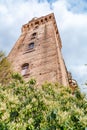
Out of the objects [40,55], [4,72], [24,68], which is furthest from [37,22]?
[4,72]

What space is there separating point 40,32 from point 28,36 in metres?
1.72

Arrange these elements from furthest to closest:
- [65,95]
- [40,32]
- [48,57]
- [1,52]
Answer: [40,32] → [48,57] → [1,52] → [65,95]

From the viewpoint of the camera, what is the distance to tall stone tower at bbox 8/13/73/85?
57.4 feet

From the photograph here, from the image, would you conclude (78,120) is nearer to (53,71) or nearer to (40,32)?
(53,71)

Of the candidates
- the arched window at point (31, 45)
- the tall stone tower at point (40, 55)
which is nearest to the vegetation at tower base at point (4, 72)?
the tall stone tower at point (40, 55)

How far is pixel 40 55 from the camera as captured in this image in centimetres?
2120

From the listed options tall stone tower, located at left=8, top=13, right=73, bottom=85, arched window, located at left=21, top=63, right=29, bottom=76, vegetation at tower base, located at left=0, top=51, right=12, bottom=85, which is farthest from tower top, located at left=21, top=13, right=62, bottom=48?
vegetation at tower base, located at left=0, top=51, right=12, bottom=85

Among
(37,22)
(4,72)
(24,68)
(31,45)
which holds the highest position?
(37,22)

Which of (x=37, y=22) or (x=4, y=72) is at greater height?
(x=37, y=22)

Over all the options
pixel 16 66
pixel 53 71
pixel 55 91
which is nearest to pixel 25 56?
pixel 16 66

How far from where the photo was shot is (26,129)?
21.4 ft

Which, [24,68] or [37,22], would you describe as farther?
[37,22]

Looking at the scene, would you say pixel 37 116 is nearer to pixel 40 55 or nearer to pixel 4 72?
pixel 4 72

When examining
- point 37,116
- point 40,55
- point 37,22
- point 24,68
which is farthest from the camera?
point 37,22
